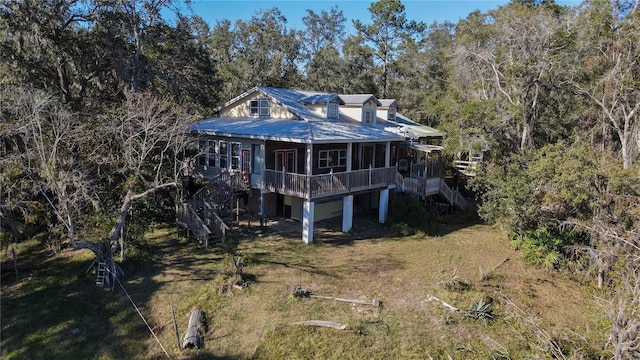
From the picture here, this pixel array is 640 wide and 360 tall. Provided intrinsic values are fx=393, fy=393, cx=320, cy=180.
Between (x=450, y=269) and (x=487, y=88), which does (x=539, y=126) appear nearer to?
(x=487, y=88)

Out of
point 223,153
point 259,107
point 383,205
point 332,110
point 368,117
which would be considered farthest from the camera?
point 368,117

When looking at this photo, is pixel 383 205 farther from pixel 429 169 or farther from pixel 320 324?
pixel 320 324

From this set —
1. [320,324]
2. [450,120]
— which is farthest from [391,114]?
[320,324]

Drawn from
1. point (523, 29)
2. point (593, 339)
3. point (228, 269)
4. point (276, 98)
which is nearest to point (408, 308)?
point (593, 339)

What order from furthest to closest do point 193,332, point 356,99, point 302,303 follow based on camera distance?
point 356,99 < point 302,303 < point 193,332

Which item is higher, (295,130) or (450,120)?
(450,120)

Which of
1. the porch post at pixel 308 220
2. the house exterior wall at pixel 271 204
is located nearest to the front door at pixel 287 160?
the house exterior wall at pixel 271 204

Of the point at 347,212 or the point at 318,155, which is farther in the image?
the point at 318,155

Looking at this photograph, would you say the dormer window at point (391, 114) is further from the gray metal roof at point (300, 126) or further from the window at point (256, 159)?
the window at point (256, 159)
